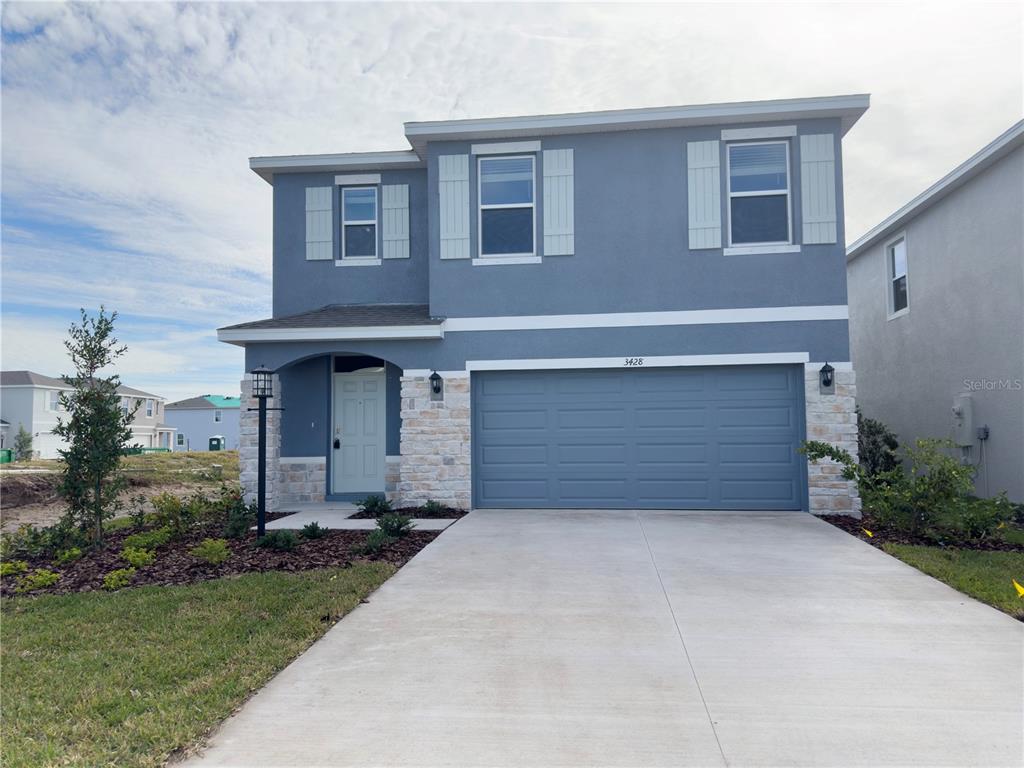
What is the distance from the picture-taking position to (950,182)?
1134 centimetres

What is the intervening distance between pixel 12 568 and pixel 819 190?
11347 mm

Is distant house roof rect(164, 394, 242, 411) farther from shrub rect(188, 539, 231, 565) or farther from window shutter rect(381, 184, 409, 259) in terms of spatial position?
shrub rect(188, 539, 231, 565)

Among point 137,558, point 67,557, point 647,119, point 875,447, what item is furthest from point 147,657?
point 875,447

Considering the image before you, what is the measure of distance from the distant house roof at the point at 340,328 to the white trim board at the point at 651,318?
1.45 feet

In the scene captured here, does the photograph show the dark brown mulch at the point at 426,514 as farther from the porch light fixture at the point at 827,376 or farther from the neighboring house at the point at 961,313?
the neighboring house at the point at 961,313

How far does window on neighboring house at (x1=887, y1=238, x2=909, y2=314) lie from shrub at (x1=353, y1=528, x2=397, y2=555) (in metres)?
11.6

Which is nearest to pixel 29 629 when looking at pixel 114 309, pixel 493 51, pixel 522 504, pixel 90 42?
pixel 114 309

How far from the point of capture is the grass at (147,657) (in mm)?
3398

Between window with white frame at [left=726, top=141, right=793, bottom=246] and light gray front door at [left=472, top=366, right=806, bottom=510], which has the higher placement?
window with white frame at [left=726, top=141, right=793, bottom=246]

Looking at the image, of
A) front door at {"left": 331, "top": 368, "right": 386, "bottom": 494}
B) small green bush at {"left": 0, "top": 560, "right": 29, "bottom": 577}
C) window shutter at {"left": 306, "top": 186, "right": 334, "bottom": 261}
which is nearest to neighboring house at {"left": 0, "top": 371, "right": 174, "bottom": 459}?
window shutter at {"left": 306, "top": 186, "right": 334, "bottom": 261}

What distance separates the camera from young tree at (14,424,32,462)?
31.0 metres

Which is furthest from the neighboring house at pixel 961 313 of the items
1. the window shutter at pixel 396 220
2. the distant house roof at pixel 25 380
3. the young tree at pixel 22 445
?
the distant house roof at pixel 25 380

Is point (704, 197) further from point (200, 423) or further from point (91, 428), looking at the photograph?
point (200, 423)

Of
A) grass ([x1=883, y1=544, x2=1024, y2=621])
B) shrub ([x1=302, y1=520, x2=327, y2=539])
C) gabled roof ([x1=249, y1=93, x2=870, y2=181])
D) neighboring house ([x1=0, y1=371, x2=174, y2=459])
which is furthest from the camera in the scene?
neighboring house ([x1=0, y1=371, x2=174, y2=459])
